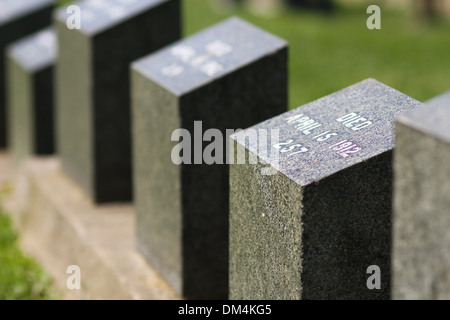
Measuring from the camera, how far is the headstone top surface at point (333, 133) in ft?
13.3

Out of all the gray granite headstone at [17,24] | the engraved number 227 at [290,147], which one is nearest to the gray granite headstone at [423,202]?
the engraved number 227 at [290,147]

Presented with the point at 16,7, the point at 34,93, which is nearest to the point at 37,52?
the point at 34,93

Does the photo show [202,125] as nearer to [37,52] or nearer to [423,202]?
[423,202]

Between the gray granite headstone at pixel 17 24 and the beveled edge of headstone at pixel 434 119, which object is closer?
the beveled edge of headstone at pixel 434 119

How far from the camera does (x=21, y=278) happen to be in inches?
270

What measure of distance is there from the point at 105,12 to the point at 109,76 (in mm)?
562

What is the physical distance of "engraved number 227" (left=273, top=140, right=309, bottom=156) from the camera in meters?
4.23

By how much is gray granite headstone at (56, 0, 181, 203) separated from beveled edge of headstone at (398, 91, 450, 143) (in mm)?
4203

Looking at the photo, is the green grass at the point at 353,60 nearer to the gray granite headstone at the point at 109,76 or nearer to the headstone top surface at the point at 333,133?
the gray granite headstone at the point at 109,76

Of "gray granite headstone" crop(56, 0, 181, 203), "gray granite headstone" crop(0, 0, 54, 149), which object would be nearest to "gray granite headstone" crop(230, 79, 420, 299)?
"gray granite headstone" crop(56, 0, 181, 203)

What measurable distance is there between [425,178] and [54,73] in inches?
257

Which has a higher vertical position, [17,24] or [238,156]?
[17,24]

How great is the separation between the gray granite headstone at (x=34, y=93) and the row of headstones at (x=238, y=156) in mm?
20
